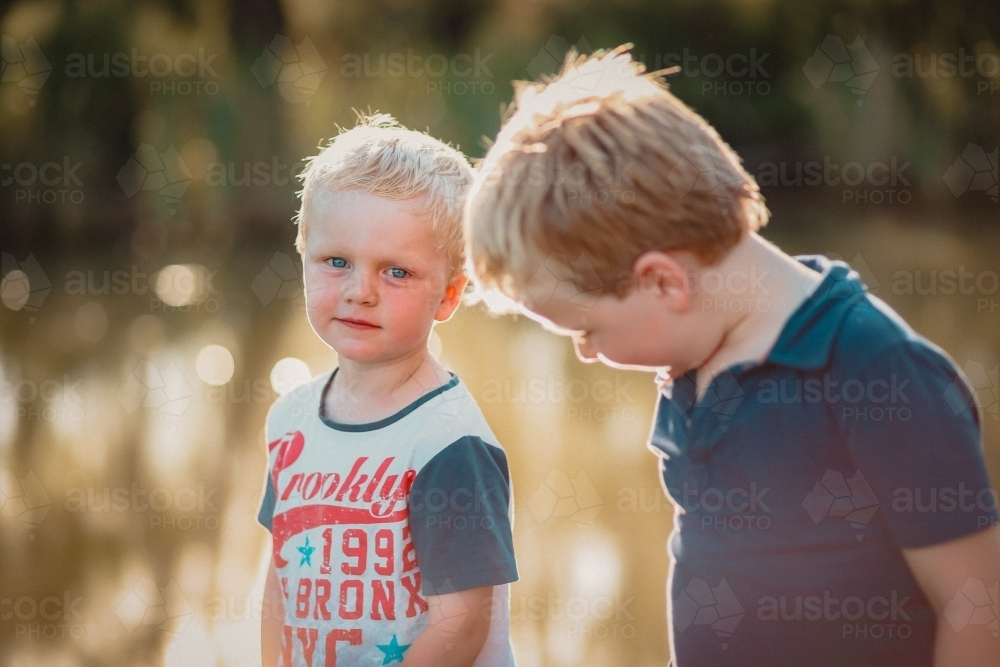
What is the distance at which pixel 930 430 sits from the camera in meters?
0.73

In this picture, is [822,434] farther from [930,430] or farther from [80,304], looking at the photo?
[80,304]

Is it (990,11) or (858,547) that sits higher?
(990,11)

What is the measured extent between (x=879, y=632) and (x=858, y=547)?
0.22 ft

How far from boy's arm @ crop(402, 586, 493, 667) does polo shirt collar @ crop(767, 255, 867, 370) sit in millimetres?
327

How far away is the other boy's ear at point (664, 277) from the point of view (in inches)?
31.6

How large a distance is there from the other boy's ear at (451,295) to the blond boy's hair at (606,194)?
149mm

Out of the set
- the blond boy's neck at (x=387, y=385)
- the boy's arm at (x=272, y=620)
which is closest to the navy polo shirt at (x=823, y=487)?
the blond boy's neck at (x=387, y=385)

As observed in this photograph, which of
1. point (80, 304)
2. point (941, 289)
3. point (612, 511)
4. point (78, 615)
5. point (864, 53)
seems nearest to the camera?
point (78, 615)

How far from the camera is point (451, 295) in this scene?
1.01m

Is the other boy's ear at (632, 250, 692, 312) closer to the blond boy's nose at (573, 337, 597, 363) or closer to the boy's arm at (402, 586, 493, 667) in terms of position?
the blond boy's nose at (573, 337, 597, 363)

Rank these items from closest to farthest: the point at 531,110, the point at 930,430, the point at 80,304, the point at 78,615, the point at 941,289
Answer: the point at 930,430 < the point at 531,110 < the point at 78,615 < the point at 941,289 < the point at 80,304

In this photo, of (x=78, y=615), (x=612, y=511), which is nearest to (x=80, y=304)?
(x=78, y=615)

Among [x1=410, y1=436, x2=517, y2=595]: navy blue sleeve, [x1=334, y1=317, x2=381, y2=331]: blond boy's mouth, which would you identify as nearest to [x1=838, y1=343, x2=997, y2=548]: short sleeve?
[x1=410, y1=436, x2=517, y2=595]: navy blue sleeve

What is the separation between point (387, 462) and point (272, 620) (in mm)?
223
